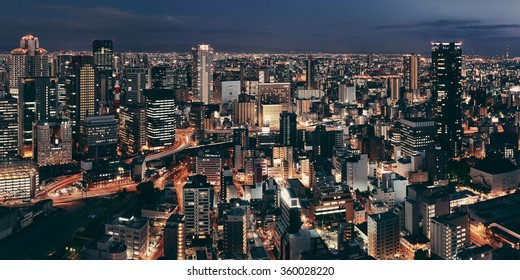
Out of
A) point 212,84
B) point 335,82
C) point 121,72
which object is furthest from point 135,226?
point 335,82

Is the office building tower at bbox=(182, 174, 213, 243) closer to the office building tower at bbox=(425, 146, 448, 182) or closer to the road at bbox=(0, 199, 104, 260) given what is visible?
the road at bbox=(0, 199, 104, 260)

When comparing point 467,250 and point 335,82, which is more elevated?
point 335,82

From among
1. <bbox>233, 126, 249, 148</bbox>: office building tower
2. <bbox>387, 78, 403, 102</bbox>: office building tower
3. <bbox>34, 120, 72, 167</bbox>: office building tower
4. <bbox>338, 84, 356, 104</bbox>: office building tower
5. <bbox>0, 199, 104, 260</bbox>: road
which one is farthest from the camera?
<bbox>387, 78, 403, 102</bbox>: office building tower

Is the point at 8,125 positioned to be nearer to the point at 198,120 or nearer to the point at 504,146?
the point at 198,120

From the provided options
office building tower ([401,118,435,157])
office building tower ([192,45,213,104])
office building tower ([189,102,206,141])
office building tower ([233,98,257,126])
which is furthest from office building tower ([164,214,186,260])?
office building tower ([192,45,213,104])

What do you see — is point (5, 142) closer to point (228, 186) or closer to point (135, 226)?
point (228, 186)

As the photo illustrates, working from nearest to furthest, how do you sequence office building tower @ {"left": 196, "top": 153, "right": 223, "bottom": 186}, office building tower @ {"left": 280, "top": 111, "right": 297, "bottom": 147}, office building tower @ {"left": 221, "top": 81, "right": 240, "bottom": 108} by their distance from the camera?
office building tower @ {"left": 196, "top": 153, "right": 223, "bottom": 186} < office building tower @ {"left": 280, "top": 111, "right": 297, "bottom": 147} < office building tower @ {"left": 221, "top": 81, "right": 240, "bottom": 108}

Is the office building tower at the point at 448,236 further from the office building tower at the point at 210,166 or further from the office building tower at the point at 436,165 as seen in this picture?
the office building tower at the point at 210,166
